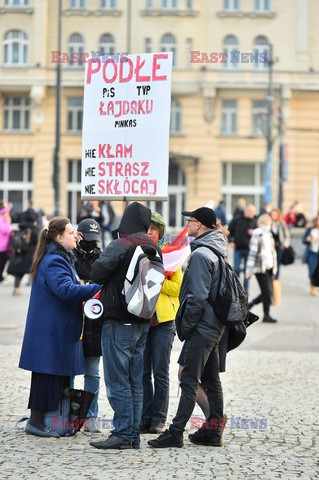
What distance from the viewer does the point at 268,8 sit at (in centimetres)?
5525

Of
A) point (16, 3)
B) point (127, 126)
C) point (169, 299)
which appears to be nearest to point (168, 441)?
point (169, 299)

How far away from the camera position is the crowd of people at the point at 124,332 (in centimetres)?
810

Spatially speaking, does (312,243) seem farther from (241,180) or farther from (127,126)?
(241,180)

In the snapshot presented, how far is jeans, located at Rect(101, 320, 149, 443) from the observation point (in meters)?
8.11

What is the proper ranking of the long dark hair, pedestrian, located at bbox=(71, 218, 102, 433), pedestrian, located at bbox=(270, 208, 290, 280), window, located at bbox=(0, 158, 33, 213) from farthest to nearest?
window, located at bbox=(0, 158, 33, 213) < pedestrian, located at bbox=(270, 208, 290, 280) < pedestrian, located at bbox=(71, 218, 102, 433) < the long dark hair

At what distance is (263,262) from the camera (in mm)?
17812

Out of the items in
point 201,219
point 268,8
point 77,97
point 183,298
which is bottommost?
point 183,298

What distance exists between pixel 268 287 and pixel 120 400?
10.0 m

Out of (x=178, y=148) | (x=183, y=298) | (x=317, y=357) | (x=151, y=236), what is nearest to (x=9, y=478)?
(x=183, y=298)

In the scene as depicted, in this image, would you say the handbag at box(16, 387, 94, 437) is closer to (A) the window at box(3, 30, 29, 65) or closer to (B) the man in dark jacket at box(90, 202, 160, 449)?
(B) the man in dark jacket at box(90, 202, 160, 449)

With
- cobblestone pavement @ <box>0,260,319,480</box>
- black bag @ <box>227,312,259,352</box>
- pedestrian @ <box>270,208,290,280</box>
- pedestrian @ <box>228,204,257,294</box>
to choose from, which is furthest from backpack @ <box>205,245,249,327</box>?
pedestrian @ <box>228,204,257,294</box>

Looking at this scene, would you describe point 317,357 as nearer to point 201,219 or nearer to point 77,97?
point 201,219

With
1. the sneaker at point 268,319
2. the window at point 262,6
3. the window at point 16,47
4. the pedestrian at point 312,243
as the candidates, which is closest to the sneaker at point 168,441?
the sneaker at point 268,319

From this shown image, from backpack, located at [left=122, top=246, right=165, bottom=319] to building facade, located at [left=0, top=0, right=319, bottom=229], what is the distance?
4612 centimetres
